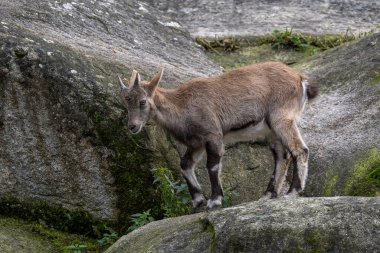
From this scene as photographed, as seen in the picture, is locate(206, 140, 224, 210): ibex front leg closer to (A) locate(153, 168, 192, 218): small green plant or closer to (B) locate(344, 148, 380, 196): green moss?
(A) locate(153, 168, 192, 218): small green plant

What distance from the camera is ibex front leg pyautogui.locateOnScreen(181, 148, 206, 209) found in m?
9.24

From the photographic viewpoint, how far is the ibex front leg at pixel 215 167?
9102 mm

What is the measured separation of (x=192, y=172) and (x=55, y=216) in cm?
160

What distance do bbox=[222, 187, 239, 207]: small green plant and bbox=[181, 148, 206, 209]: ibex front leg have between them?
278 millimetres

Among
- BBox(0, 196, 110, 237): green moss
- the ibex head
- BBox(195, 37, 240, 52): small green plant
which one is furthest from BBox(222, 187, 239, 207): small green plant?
BBox(195, 37, 240, 52): small green plant

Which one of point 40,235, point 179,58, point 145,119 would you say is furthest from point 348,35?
point 40,235

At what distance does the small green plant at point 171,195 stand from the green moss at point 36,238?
2.84 feet

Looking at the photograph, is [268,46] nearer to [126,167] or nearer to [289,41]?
[289,41]

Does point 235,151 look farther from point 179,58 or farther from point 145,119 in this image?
point 179,58

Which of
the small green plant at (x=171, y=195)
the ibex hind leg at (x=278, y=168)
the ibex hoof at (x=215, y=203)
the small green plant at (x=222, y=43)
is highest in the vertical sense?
the ibex hind leg at (x=278, y=168)

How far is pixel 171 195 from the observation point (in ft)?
30.6

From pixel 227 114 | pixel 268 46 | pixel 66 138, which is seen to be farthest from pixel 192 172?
A: pixel 268 46

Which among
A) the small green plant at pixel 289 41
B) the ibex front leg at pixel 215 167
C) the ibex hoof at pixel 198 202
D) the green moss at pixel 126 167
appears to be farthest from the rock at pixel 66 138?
the small green plant at pixel 289 41

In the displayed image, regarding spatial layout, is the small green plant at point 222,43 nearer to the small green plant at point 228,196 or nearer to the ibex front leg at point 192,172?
the small green plant at point 228,196
